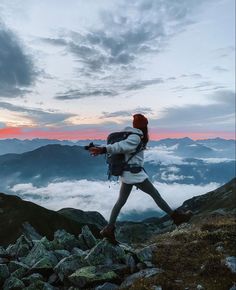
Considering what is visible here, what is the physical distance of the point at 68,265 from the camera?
42.2ft

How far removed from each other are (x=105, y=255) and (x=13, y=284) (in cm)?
315

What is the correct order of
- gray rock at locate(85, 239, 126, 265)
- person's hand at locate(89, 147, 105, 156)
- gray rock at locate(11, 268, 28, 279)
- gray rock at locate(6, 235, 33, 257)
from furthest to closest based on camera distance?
gray rock at locate(6, 235, 33, 257) < gray rock at locate(85, 239, 126, 265) < gray rock at locate(11, 268, 28, 279) < person's hand at locate(89, 147, 105, 156)

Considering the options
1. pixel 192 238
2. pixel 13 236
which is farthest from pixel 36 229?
pixel 192 238

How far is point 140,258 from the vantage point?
13.3 meters

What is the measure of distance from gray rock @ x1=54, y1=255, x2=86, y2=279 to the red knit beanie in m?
5.01

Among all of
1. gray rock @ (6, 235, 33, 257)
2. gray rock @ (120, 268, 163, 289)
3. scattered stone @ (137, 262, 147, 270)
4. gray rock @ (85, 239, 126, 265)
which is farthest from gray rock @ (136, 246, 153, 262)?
gray rock @ (6, 235, 33, 257)

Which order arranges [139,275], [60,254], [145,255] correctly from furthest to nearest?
[60,254] < [145,255] < [139,275]

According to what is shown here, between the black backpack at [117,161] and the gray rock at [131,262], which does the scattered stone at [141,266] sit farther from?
the black backpack at [117,161]

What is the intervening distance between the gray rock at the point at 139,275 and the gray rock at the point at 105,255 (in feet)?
3.92

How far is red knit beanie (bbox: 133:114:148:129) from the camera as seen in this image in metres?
12.7

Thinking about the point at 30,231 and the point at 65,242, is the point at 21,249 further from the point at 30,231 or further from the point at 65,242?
the point at 30,231

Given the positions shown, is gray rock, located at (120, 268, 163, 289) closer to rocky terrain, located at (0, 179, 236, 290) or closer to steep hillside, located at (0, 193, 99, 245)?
rocky terrain, located at (0, 179, 236, 290)

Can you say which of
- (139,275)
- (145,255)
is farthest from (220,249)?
(139,275)

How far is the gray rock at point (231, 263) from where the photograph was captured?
40.1 feet
